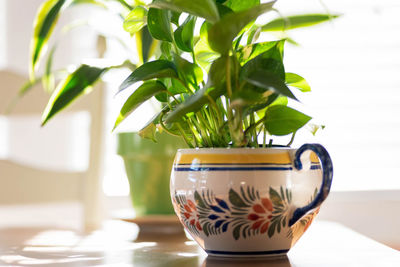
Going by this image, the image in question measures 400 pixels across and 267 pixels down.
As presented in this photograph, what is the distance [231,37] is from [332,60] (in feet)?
5.07

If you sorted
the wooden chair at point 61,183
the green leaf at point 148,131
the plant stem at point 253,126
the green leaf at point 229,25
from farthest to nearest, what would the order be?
the wooden chair at point 61,183 < the green leaf at point 148,131 < the plant stem at point 253,126 < the green leaf at point 229,25

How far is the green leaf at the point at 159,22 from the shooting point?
636mm

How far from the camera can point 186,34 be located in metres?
0.64

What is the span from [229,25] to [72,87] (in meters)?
0.50

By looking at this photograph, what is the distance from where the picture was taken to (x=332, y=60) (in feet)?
6.54

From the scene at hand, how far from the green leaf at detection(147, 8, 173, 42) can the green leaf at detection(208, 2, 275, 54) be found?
12cm

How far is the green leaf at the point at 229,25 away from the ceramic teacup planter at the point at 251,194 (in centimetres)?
13

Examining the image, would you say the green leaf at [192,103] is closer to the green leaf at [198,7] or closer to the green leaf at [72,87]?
the green leaf at [198,7]

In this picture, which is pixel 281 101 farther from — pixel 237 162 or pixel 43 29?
pixel 43 29

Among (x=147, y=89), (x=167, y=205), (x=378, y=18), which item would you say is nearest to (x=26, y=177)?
(x=167, y=205)

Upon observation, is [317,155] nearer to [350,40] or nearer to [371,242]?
[371,242]

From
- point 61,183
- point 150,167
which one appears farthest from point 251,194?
point 61,183

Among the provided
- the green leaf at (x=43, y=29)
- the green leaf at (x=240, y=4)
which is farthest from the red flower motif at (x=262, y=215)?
the green leaf at (x=43, y=29)

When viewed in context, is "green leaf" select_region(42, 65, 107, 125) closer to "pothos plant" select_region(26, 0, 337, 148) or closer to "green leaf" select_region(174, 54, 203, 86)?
"pothos plant" select_region(26, 0, 337, 148)
